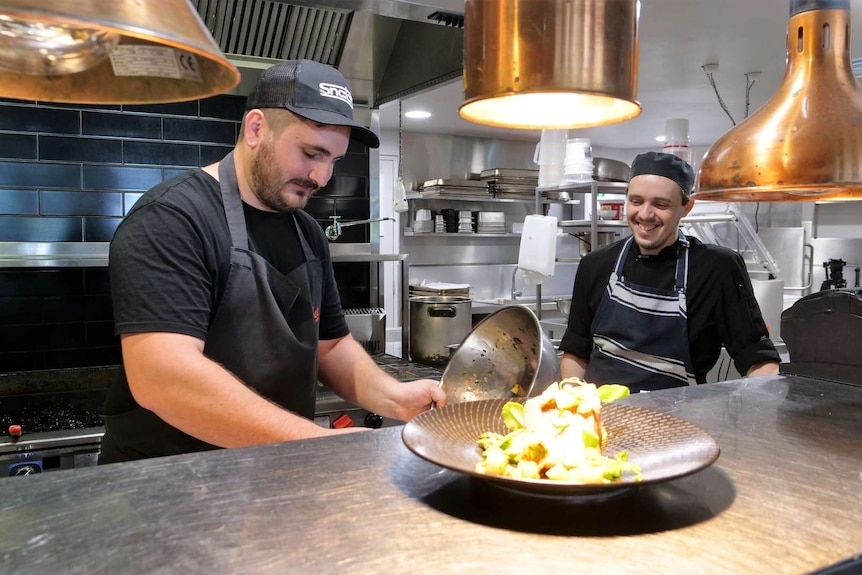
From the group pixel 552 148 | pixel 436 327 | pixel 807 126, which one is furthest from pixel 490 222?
pixel 807 126

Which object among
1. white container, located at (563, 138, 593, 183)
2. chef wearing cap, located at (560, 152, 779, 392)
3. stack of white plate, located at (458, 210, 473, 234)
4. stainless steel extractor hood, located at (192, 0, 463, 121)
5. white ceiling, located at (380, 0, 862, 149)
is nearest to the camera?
chef wearing cap, located at (560, 152, 779, 392)

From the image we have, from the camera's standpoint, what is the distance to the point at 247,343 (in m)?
1.56

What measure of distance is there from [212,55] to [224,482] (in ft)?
1.92

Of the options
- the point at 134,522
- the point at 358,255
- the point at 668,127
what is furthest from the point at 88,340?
the point at 668,127

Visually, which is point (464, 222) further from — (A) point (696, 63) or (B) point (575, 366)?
(B) point (575, 366)

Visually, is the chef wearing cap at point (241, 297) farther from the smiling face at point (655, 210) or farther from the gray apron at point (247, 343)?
the smiling face at point (655, 210)

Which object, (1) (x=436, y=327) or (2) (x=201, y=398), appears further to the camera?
(1) (x=436, y=327)

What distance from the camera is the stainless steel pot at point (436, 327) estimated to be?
10.7ft

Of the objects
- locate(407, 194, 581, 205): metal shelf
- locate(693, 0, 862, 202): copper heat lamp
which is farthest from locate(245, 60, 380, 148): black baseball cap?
locate(407, 194, 581, 205): metal shelf

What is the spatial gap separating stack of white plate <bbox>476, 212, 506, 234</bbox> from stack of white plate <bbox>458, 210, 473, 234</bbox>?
121mm

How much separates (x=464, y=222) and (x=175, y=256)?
17.0 ft

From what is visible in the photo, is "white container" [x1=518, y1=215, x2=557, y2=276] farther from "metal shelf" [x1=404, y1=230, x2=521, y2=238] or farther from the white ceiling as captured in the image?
"metal shelf" [x1=404, y1=230, x2=521, y2=238]

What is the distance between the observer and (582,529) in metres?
0.82

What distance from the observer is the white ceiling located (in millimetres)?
3043
